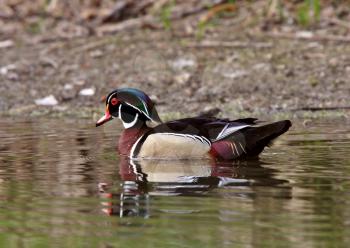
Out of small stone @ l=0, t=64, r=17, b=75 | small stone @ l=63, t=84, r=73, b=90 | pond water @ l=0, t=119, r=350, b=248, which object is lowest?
pond water @ l=0, t=119, r=350, b=248

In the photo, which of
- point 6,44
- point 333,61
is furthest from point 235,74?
point 6,44

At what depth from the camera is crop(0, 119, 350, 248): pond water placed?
5781mm

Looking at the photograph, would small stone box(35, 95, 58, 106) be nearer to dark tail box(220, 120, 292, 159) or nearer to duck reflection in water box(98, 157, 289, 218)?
duck reflection in water box(98, 157, 289, 218)

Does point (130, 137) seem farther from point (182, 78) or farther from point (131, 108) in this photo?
point (182, 78)

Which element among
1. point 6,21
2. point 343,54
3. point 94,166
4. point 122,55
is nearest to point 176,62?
point 122,55

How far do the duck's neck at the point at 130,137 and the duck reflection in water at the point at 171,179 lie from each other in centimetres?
13

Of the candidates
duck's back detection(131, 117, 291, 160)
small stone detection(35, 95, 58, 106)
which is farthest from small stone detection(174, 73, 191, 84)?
duck's back detection(131, 117, 291, 160)

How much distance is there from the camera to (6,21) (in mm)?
17047

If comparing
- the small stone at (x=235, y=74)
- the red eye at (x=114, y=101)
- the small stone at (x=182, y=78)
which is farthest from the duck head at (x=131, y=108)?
the small stone at (x=235, y=74)

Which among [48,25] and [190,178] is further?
[48,25]

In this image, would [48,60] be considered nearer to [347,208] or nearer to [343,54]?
[343,54]

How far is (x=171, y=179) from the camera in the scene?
7973mm

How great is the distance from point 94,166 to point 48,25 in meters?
8.19

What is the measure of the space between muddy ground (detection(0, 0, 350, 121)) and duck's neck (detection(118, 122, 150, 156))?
279 centimetres
